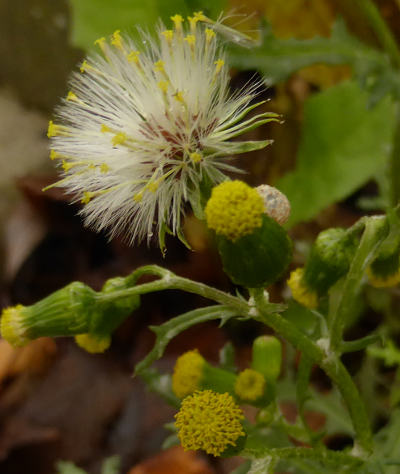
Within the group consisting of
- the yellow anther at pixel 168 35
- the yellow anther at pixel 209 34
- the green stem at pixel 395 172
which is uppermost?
the yellow anther at pixel 168 35

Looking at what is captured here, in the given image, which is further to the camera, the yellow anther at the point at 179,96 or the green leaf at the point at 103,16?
the green leaf at the point at 103,16

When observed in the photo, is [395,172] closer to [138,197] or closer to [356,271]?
[356,271]

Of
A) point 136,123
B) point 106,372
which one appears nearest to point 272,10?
point 106,372

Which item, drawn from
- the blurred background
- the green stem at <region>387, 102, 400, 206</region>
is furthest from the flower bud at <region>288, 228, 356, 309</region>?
the green stem at <region>387, 102, 400, 206</region>

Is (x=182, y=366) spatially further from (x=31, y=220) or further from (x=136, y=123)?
(x=31, y=220)

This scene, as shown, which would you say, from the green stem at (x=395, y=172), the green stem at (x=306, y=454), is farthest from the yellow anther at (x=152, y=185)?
the green stem at (x=395, y=172)

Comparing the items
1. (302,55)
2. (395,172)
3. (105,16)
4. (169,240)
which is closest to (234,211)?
(302,55)

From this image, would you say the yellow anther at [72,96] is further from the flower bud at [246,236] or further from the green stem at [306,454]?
the green stem at [306,454]
